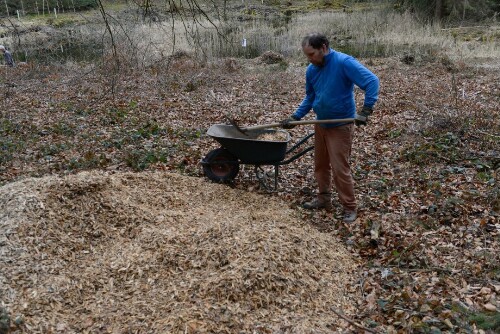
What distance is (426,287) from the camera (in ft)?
11.7

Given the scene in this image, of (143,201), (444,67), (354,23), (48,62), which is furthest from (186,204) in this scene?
(354,23)

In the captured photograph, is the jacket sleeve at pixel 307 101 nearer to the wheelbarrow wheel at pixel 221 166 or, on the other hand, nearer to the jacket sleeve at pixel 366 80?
the jacket sleeve at pixel 366 80

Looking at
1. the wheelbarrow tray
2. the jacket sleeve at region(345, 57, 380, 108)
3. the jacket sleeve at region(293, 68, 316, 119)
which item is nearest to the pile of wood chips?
the wheelbarrow tray

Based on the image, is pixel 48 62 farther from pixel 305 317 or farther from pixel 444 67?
pixel 305 317

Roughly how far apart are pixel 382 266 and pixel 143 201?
251 cm

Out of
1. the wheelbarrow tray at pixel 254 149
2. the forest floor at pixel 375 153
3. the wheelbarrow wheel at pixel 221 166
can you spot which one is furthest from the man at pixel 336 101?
the wheelbarrow wheel at pixel 221 166

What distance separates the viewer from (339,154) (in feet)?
15.6

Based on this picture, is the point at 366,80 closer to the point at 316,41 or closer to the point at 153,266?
the point at 316,41

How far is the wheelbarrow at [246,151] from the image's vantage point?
517 centimetres

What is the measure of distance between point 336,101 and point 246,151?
3.95ft

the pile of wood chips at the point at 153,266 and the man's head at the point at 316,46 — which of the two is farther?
the man's head at the point at 316,46

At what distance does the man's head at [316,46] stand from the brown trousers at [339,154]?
0.76 metres

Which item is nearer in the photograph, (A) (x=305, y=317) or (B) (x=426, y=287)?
(A) (x=305, y=317)

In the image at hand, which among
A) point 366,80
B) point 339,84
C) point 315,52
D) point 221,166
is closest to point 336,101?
point 339,84
